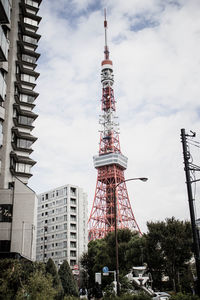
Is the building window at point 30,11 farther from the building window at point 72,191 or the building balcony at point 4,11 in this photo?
the building window at point 72,191

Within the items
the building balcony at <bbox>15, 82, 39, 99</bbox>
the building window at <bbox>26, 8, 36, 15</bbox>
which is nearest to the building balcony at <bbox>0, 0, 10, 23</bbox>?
the building balcony at <bbox>15, 82, 39, 99</bbox>

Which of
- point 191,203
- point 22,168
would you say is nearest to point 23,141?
point 22,168

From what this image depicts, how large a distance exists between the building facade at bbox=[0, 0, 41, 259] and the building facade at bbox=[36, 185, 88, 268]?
39.0 meters

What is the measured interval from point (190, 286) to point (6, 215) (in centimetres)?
2261

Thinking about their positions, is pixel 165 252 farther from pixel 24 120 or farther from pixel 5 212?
pixel 24 120

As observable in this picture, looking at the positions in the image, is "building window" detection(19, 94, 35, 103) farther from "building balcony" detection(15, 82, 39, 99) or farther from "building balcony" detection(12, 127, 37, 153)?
"building balcony" detection(12, 127, 37, 153)

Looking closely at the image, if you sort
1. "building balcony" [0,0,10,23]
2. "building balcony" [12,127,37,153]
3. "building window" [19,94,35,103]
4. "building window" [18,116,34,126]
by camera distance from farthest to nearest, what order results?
1. "building window" [19,94,35,103]
2. "building window" [18,116,34,126]
3. "building balcony" [12,127,37,153]
4. "building balcony" [0,0,10,23]

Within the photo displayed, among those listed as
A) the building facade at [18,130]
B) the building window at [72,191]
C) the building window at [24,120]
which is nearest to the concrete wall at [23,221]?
the building facade at [18,130]

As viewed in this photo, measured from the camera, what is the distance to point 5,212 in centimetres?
3725

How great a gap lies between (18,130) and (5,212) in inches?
471

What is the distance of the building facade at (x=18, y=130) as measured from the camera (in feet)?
121

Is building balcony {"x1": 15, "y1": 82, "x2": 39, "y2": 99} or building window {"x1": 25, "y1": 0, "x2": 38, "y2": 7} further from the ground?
building window {"x1": 25, "y1": 0, "x2": 38, "y2": 7}

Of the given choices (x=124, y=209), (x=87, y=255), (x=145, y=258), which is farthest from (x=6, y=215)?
(x=124, y=209)

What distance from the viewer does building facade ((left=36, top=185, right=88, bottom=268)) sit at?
3123 inches
